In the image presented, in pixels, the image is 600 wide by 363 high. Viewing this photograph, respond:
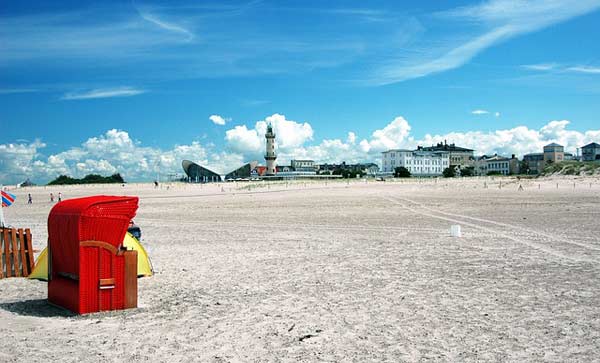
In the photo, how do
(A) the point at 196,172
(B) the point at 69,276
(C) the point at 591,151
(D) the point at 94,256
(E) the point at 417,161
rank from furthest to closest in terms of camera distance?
(E) the point at 417,161 → (C) the point at 591,151 → (A) the point at 196,172 → (B) the point at 69,276 → (D) the point at 94,256

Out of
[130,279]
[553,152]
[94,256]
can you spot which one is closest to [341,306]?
[130,279]

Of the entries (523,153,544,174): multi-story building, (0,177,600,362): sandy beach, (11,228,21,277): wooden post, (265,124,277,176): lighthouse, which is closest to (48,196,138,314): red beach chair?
(0,177,600,362): sandy beach

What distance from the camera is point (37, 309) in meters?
8.37

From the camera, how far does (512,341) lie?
255 inches

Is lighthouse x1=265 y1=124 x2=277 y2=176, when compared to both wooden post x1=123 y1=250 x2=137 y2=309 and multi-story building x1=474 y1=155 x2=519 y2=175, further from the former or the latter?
wooden post x1=123 y1=250 x2=137 y2=309

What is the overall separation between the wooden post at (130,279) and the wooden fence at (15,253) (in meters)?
3.92

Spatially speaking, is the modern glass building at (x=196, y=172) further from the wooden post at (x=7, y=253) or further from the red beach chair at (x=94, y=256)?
the red beach chair at (x=94, y=256)

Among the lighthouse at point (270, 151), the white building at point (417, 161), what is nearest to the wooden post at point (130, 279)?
the lighthouse at point (270, 151)

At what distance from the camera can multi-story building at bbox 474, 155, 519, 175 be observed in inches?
6304

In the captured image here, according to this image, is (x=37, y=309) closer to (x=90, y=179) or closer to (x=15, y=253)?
(x=15, y=253)

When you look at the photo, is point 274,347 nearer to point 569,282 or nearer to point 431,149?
point 569,282

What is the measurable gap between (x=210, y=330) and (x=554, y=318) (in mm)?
4789

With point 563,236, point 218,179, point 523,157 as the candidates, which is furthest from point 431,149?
point 563,236

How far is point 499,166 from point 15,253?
559ft
